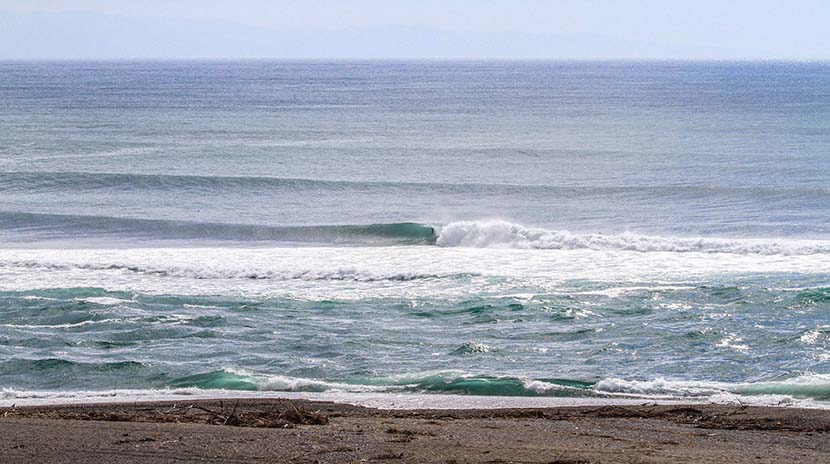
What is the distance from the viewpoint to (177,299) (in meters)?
19.2

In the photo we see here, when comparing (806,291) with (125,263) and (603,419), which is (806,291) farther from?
(125,263)

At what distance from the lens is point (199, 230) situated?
30.9 metres

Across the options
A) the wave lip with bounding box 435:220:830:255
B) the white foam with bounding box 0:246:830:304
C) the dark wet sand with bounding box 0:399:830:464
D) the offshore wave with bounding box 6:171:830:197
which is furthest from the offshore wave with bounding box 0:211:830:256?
the dark wet sand with bounding box 0:399:830:464

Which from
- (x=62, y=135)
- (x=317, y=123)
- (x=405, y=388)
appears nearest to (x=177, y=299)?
(x=405, y=388)

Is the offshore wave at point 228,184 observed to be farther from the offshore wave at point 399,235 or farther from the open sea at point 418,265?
the offshore wave at point 399,235

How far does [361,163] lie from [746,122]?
30038 millimetres

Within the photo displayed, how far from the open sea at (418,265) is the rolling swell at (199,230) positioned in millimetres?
111

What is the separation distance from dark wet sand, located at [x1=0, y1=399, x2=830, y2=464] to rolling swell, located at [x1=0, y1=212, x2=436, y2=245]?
55.3 ft

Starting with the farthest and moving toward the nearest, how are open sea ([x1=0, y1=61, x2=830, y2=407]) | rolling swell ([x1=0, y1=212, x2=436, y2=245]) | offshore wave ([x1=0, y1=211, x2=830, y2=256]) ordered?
rolling swell ([x1=0, y1=212, x2=436, y2=245]), offshore wave ([x1=0, y1=211, x2=830, y2=256]), open sea ([x1=0, y1=61, x2=830, y2=407])

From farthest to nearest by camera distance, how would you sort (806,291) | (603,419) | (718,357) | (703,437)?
(806,291)
(718,357)
(603,419)
(703,437)

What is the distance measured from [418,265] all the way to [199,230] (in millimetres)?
9660

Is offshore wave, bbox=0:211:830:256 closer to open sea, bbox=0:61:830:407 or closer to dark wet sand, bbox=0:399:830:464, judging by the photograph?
open sea, bbox=0:61:830:407

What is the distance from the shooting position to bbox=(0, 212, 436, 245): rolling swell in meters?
29.2

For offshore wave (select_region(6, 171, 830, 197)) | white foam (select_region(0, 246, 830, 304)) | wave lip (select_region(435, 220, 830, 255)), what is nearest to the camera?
white foam (select_region(0, 246, 830, 304))
